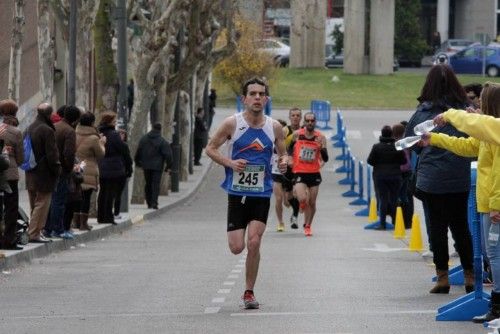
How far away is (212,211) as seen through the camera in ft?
119

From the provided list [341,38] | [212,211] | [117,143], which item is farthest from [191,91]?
[341,38]

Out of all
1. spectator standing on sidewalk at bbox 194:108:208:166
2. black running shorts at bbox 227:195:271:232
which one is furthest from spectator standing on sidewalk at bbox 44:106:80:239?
spectator standing on sidewalk at bbox 194:108:208:166

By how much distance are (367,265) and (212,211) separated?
17429mm

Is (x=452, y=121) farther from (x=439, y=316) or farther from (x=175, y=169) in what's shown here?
(x=175, y=169)

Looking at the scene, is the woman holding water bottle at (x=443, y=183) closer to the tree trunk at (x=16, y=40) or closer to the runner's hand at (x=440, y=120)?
the runner's hand at (x=440, y=120)

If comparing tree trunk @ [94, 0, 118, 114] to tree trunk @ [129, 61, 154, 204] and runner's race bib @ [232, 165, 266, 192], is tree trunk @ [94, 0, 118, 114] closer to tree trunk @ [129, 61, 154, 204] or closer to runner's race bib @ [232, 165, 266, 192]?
tree trunk @ [129, 61, 154, 204]

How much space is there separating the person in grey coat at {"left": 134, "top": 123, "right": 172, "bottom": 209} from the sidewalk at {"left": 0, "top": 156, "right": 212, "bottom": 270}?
408mm

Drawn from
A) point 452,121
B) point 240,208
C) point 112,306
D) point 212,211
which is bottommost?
point 212,211

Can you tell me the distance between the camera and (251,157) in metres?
13.9

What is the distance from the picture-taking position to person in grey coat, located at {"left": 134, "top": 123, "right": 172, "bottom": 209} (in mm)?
34309

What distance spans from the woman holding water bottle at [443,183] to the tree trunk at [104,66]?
1685 cm

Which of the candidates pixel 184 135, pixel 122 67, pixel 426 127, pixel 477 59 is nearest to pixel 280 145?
pixel 426 127

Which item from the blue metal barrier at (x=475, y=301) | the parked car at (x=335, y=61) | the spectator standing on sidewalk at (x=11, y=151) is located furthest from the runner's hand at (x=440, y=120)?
the parked car at (x=335, y=61)

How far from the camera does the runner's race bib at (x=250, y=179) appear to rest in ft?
45.3
